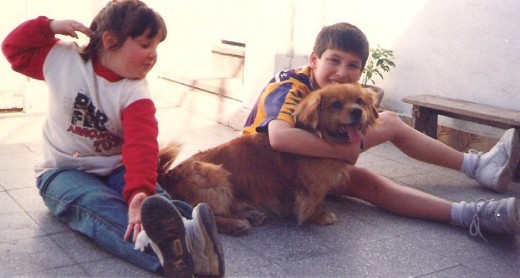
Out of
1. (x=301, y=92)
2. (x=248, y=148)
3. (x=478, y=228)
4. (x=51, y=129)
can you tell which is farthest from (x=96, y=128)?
(x=478, y=228)

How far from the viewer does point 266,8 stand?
16.8 feet

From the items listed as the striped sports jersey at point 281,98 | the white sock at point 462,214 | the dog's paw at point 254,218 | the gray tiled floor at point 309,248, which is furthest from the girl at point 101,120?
the white sock at point 462,214

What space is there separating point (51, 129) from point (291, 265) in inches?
46.6

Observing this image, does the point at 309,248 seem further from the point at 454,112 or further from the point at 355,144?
the point at 454,112

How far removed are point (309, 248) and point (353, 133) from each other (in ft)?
1.77

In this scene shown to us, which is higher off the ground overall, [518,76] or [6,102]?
[518,76]

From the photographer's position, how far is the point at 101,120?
2619 mm

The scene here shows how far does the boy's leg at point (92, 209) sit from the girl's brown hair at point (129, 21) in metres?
0.58

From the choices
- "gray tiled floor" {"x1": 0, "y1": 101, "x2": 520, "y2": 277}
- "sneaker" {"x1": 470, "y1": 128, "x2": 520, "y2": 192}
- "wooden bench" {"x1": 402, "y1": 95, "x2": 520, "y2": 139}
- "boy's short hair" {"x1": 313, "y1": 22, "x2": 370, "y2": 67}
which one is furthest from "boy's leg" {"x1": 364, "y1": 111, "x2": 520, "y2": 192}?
"boy's short hair" {"x1": 313, "y1": 22, "x2": 370, "y2": 67}

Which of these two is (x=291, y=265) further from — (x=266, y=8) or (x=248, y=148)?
(x=266, y=8)

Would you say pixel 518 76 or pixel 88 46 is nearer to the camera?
pixel 88 46

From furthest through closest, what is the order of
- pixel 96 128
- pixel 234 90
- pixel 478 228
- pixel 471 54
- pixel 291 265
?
pixel 234 90 < pixel 471 54 < pixel 478 228 < pixel 96 128 < pixel 291 265

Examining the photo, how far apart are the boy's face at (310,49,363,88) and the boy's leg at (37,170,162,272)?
3.60ft

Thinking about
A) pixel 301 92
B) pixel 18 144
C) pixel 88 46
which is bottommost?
pixel 18 144
